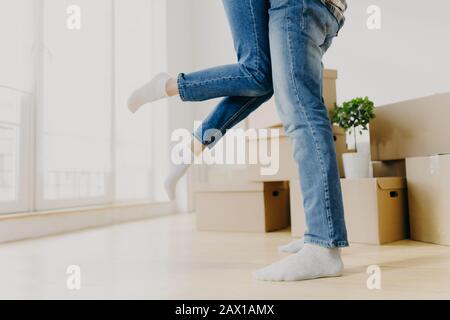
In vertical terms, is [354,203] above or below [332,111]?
below

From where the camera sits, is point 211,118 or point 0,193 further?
point 0,193

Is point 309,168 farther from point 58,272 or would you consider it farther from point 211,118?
point 58,272

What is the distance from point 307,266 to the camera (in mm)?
880

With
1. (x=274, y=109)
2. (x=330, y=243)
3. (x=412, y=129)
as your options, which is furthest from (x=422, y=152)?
(x=330, y=243)

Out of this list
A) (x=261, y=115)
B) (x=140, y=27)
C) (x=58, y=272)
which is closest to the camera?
(x=58, y=272)

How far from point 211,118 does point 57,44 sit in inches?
58.4

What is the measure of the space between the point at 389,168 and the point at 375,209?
387 millimetres

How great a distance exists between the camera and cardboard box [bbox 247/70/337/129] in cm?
178

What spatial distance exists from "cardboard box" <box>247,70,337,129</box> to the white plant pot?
10.7 inches

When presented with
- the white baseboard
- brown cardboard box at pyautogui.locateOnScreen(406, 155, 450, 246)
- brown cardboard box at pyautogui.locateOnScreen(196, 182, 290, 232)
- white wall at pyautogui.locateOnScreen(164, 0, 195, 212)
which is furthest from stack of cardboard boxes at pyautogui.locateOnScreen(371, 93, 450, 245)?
white wall at pyautogui.locateOnScreen(164, 0, 195, 212)

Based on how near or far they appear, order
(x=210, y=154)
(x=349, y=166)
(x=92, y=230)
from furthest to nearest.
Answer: (x=210, y=154), (x=92, y=230), (x=349, y=166)

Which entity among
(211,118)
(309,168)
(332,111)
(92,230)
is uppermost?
(332,111)
